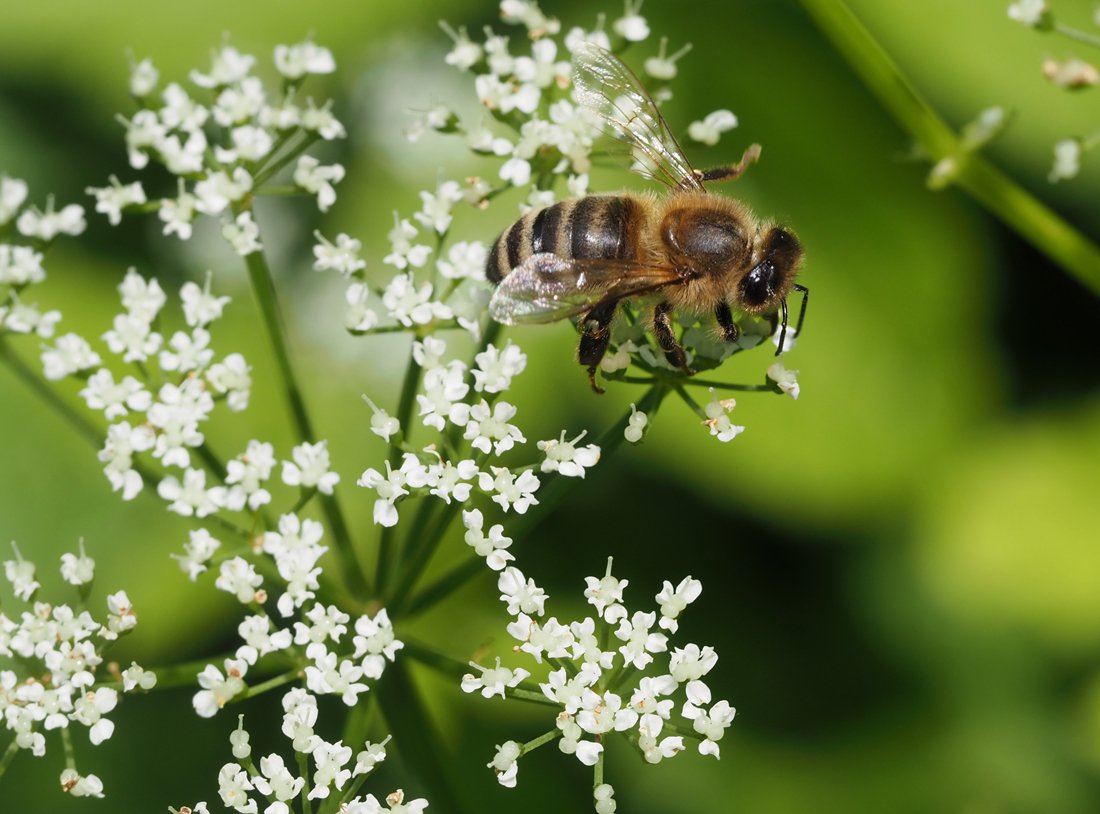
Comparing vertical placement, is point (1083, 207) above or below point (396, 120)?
above

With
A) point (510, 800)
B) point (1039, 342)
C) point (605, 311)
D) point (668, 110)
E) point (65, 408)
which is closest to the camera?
point (605, 311)

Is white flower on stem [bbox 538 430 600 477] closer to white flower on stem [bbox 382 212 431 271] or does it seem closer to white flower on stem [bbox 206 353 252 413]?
white flower on stem [bbox 382 212 431 271]

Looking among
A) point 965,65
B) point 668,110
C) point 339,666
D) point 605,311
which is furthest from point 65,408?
point 965,65

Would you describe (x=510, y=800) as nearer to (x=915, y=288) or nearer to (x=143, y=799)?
(x=143, y=799)

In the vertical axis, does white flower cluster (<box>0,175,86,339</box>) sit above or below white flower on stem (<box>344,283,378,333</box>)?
below

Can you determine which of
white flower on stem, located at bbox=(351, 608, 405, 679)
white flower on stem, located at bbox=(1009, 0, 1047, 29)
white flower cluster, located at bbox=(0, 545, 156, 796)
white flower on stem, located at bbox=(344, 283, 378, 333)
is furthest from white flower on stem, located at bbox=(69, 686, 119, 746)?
white flower on stem, located at bbox=(1009, 0, 1047, 29)

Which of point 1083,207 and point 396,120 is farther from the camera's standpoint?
point 396,120
